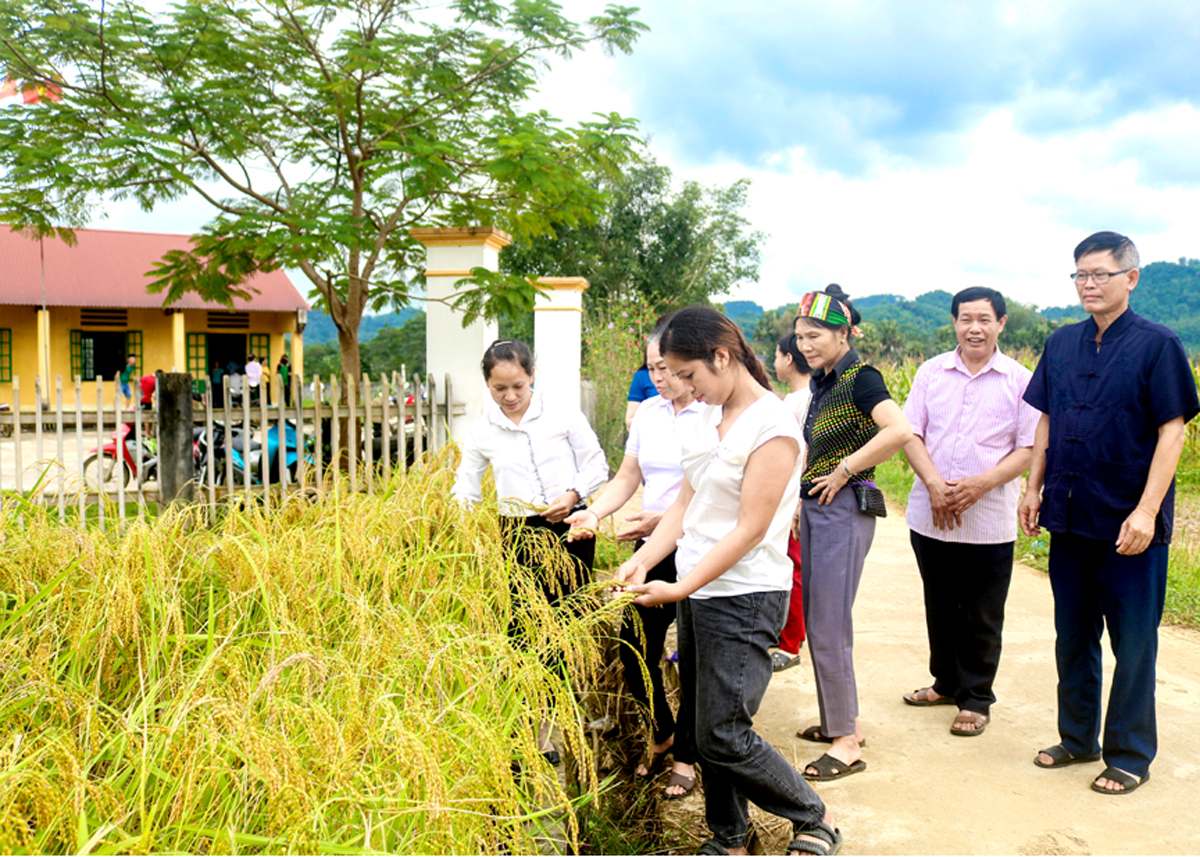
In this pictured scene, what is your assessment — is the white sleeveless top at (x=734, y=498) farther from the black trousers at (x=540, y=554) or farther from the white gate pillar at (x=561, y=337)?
the white gate pillar at (x=561, y=337)

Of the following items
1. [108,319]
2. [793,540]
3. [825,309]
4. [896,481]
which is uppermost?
[108,319]

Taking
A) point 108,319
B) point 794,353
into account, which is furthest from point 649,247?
point 794,353

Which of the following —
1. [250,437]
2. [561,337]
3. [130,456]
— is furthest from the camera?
[561,337]

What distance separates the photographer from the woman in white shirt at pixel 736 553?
237 centimetres

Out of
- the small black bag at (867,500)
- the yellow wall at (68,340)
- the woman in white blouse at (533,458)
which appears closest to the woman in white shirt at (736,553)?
the small black bag at (867,500)

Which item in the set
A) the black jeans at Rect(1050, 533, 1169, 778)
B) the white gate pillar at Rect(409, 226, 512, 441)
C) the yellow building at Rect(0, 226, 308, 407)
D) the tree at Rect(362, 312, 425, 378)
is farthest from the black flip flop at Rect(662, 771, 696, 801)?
the tree at Rect(362, 312, 425, 378)

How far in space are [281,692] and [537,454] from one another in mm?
1546

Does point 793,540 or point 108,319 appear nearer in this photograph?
point 793,540

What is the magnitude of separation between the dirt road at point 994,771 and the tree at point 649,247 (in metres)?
24.0

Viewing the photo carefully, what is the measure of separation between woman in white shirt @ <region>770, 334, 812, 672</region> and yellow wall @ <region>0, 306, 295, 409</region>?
1967cm

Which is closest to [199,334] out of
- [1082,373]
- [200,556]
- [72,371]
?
[72,371]

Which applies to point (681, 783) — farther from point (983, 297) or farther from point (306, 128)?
point (306, 128)

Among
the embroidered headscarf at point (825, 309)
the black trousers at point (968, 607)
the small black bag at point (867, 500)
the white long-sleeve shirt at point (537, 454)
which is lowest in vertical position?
the black trousers at point (968, 607)

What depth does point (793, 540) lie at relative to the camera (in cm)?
477
